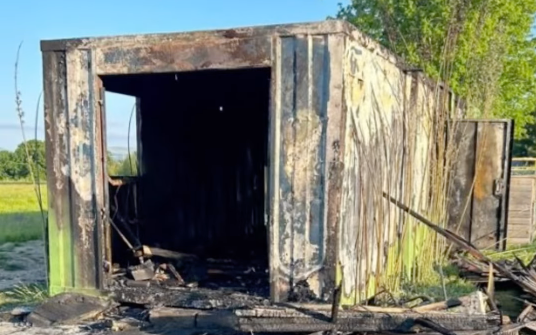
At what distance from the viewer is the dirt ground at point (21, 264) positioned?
20.5ft

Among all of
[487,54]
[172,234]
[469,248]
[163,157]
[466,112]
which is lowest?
[172,234]

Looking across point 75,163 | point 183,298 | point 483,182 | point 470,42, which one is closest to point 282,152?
point 183,298

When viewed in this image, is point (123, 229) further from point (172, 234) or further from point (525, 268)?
point (525, 268)

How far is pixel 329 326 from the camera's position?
11.7 feet

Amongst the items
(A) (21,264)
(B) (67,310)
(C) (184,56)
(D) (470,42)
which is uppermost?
(D) (470,42)

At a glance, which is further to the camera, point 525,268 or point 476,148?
point 476,148

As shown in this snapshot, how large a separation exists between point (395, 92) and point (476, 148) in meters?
2.40

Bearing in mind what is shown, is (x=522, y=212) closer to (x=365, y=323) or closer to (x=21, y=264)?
(x=365, y=323)

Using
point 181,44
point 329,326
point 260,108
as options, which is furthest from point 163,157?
point 329,326

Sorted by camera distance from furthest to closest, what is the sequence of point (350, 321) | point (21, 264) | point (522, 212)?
point (522, 212)
point (21, 264)
point (350, 321)

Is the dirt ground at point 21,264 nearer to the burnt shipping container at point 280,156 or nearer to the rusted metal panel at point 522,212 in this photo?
the burnt shipping container at point 280,156

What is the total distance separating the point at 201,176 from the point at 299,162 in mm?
3761

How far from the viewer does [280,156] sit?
4.11 meters

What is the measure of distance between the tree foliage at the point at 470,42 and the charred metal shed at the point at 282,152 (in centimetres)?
70
